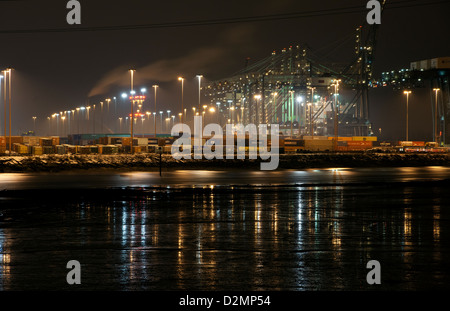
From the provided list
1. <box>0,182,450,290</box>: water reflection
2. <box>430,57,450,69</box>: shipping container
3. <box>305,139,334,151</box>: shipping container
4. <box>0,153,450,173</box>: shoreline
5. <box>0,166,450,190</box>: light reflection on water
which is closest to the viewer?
<box>0,182,450,290</box>: water reflection

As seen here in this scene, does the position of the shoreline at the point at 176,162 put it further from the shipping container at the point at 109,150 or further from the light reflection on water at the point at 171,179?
the shipping container at the point at 109,150

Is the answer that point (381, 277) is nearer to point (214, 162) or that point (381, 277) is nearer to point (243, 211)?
point (243, 211)

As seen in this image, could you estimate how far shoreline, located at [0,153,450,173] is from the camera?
127 feet

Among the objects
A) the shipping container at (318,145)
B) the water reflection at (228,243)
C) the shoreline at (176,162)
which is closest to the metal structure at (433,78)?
the shipping container at (318,145)

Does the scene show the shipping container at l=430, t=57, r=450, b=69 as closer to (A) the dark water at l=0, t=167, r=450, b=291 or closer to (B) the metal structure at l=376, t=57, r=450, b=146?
(B) the metal structure at l=376, t=57, r=450, b=146

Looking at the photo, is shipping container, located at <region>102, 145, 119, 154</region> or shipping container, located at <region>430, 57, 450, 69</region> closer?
shipping container, located at <region>102, 145, 119, 154</region>

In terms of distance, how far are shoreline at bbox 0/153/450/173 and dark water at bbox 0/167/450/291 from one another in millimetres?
18121

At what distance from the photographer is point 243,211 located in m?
16.2

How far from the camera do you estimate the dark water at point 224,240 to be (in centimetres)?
798

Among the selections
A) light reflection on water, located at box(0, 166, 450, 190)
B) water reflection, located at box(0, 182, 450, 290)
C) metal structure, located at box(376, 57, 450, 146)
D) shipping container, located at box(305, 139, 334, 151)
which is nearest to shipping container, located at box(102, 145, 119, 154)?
light reflection on water, located at box(0, 166, 450, 190)

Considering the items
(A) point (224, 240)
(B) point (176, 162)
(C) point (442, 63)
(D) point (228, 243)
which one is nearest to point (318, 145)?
(B) point (176, 162)

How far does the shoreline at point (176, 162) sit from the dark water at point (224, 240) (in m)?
18.1
